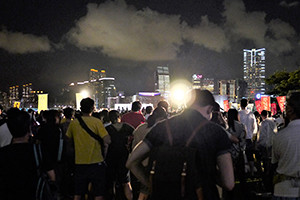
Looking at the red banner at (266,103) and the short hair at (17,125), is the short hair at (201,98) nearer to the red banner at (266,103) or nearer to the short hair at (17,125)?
the short hair at (17,125)

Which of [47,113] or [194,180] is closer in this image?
[194,180]

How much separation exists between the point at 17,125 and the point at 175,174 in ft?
6.42

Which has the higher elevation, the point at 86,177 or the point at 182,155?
the point at 182,155

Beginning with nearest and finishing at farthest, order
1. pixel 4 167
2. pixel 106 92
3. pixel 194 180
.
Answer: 1. pixel 194 180
2. pixel 4 167
3. pixel 106 92

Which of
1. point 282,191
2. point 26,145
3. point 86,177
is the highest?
point 26,145

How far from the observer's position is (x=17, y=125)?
3.04 m

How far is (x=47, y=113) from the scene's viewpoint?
5.60 m

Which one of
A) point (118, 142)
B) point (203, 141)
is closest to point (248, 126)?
point (118, 142)

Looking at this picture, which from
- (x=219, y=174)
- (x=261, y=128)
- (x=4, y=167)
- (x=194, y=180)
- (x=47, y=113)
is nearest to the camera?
(x=194, y=180)

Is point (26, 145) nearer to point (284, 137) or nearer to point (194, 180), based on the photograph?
point (194, 180)

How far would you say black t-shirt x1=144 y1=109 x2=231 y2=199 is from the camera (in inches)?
90.6

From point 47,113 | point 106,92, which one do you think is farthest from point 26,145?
point 106,92

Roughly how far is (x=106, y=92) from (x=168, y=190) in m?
198

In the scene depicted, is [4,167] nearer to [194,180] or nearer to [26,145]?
[26,145]
